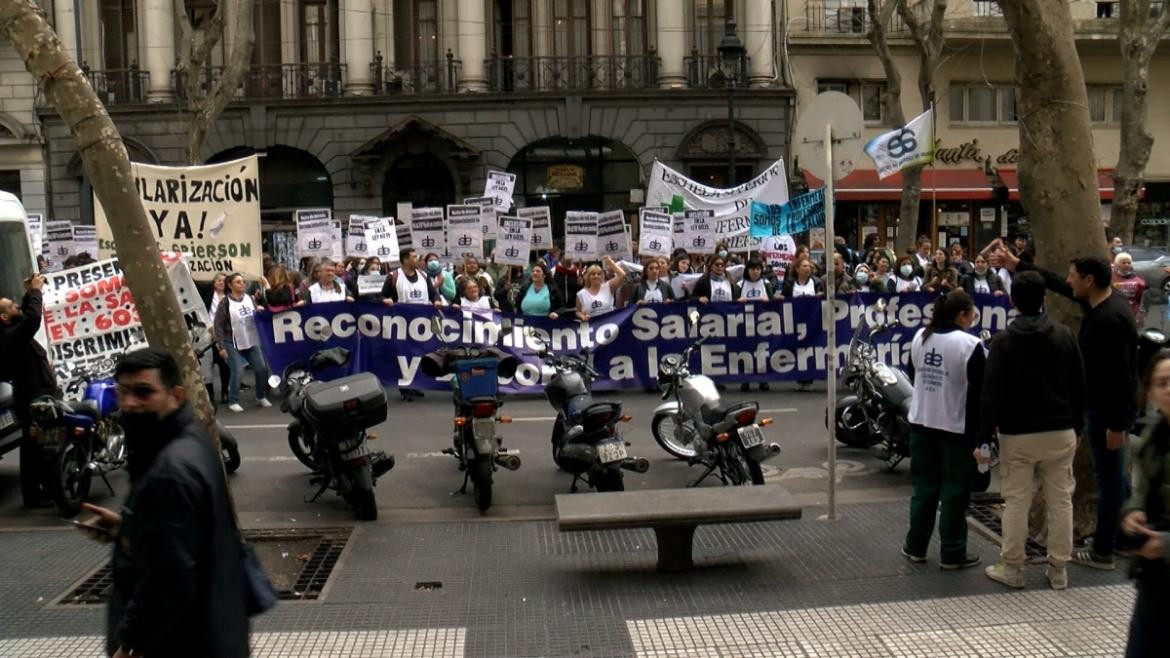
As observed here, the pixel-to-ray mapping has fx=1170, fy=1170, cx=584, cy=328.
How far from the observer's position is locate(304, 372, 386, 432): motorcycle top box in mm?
8234

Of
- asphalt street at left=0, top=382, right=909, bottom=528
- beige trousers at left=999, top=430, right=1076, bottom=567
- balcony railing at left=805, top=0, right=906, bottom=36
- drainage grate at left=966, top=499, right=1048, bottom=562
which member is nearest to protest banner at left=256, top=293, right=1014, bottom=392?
asphalt street at left=0, top=382, right=909, bottom=528

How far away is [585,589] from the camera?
22.7ft

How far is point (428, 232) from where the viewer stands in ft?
63.9

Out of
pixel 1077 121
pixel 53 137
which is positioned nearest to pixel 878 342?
pixel 1077 121

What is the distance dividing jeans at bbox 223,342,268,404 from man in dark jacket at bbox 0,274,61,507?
4.65 m

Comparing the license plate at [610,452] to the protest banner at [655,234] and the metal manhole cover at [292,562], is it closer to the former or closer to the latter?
the metal manhole cover at [292,562]

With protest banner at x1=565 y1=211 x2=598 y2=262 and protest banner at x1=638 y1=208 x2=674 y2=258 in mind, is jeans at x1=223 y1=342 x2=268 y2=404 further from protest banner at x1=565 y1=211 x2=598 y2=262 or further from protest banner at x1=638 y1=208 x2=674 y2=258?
protest banner at x1=638 y1=208 x2=674 y2=258

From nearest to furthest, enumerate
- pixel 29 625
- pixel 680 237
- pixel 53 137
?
pixel 29 625 → pixel 680 237 → pixel 53 137

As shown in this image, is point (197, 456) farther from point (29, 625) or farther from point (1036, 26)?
point (1036, 26)

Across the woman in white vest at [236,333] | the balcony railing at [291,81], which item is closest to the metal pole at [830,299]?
the woman in white vest at [236,333]

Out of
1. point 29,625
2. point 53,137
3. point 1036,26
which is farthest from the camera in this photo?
point 53,137

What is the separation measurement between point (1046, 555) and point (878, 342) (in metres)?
7.45

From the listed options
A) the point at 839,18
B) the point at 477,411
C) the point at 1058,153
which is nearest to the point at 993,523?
the point at 1058,153

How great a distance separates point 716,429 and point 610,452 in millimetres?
841
